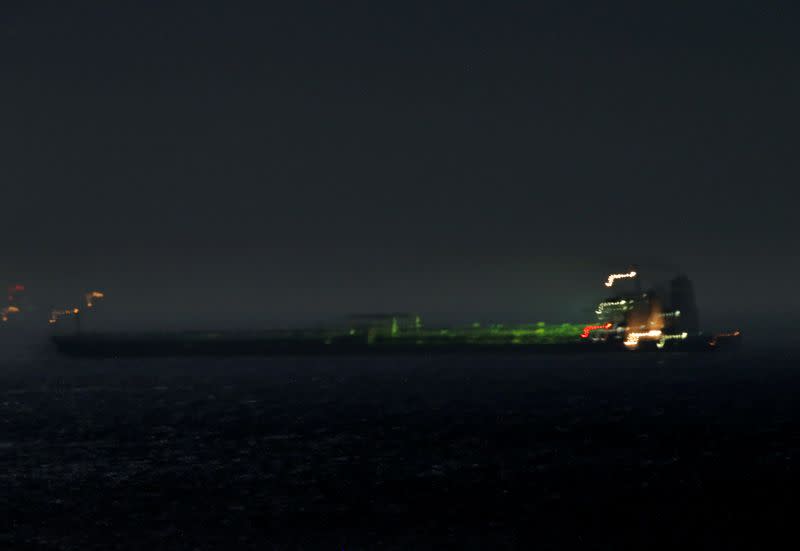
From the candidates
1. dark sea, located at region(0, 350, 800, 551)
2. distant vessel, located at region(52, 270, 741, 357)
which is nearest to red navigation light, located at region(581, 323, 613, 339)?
distant vessel, located at region(52, 270, 741, 357)

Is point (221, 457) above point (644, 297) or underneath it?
underneath

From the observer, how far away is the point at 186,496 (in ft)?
111

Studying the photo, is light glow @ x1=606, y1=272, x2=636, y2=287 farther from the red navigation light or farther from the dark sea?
the dark sea

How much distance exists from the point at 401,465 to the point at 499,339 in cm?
8543

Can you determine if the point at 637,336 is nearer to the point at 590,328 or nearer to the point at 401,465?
the point at 590,328

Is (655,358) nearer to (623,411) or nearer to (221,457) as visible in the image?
(623,411)

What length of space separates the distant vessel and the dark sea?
34990 millimetres

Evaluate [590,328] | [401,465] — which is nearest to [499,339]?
[590,328]

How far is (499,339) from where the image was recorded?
125 meters

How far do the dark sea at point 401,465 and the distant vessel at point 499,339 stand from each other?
3499cm

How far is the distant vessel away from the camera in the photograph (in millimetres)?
119250

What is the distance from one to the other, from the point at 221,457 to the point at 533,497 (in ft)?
58.4

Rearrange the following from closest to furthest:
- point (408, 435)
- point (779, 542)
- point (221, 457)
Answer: point (779, 542), point (221, 457), point (408, 435)

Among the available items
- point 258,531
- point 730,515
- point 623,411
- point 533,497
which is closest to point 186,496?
point 258,531
